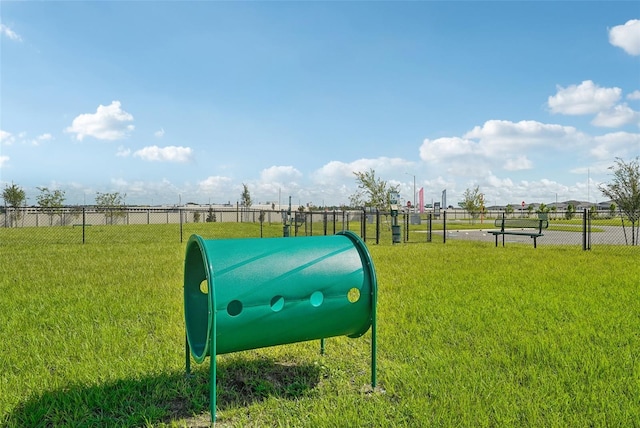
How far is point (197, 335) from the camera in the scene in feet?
11.9

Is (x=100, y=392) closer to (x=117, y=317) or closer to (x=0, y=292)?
(x=117, y=317)

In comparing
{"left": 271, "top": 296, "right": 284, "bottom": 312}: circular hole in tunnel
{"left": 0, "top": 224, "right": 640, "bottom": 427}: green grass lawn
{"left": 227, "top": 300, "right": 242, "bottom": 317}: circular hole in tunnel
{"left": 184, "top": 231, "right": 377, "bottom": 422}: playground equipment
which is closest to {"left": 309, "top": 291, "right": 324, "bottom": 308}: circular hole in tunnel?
{"left": 184, "top": 231, "right": 377, "bottom": 422}: playground equipment

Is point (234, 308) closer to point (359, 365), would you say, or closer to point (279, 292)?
point (279, 292)

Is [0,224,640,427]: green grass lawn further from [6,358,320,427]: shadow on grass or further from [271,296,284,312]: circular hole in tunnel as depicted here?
[271,296,284,312]: circular hole in tunnel

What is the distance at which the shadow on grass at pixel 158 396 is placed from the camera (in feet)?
9.50

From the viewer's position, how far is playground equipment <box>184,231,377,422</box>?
2811 mm

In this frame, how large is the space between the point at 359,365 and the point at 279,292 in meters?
1.38

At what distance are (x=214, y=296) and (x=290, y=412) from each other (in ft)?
3.43

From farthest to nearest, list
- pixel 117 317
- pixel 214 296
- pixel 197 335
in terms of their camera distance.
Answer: pixel 117 317 < pixel 197 335 < pixel 214 296

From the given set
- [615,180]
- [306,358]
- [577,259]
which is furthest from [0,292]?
Answer: [615,180]

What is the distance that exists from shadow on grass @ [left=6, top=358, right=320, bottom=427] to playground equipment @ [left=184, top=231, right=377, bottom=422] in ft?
1.11

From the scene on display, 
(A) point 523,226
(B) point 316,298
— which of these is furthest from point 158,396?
(A) point 523,226

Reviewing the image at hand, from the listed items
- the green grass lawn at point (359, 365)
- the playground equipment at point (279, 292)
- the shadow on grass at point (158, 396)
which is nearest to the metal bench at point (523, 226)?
the green grass lawn at point (359, 365)

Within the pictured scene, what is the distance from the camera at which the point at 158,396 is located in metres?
3.21
